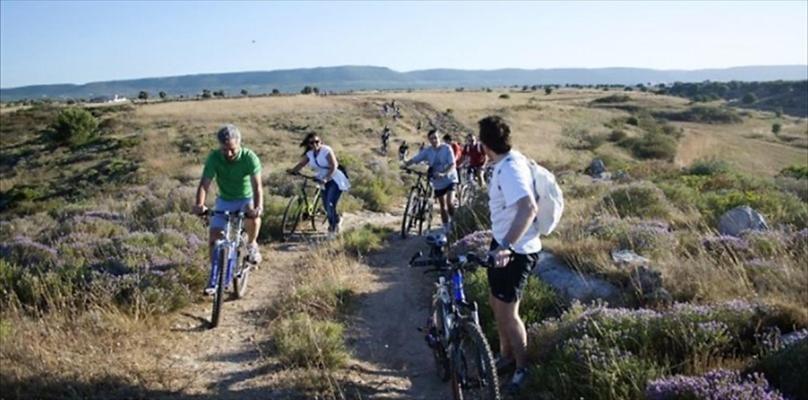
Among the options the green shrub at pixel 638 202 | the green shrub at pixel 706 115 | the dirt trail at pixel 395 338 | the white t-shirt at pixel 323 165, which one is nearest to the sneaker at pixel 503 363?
the dirt trail at pixel 395 338

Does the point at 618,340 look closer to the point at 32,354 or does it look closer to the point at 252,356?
the point at 252,356

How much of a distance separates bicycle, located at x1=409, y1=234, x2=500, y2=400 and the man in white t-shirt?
0.78ft

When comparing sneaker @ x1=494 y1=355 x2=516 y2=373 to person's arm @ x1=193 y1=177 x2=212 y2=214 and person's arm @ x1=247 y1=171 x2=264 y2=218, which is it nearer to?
person's arm @ x1=247 y1=171 x2=264 y2=218

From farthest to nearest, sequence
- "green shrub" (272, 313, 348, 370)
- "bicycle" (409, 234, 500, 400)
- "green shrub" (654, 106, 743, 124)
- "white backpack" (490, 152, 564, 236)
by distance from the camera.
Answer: "green shrub" (654, 106, 743, 124) → "green shrub" (272, 313, 348, 370) → "white backpack" (490, 152, 564, 236) → "bicycle" (409, 234, 500, 400)

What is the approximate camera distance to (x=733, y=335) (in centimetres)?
530

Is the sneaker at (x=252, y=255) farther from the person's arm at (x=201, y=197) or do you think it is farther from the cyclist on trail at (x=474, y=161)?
the cyclist on trail at (x=474, y=161)

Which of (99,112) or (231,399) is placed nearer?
(231,399)

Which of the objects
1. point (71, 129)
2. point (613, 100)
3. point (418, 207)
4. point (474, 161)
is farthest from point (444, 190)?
point (613, 100)

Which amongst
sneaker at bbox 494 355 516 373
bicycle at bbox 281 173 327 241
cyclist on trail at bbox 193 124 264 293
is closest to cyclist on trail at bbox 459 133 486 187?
bicycle at bbox 281 173 327 241

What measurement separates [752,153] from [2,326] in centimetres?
4916

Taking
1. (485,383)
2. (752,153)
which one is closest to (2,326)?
(485,383)

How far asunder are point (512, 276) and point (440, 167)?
6.87 metres

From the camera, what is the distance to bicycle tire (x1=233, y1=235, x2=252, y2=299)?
8445 mm

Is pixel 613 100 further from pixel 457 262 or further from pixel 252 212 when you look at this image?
pixel 457 262
